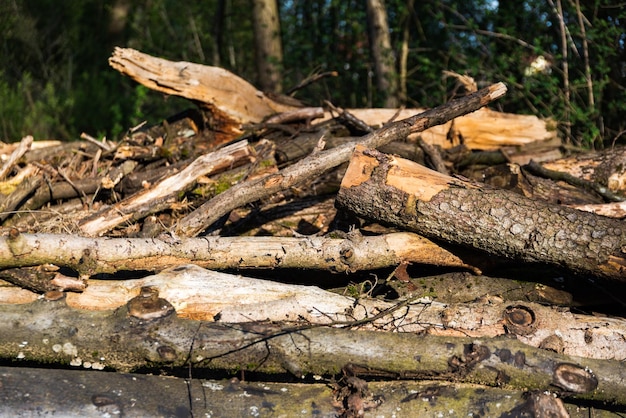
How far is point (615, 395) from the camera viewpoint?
3.16 m

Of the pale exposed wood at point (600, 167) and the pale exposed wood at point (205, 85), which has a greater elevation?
the pale exposed wood at point (205, 85)

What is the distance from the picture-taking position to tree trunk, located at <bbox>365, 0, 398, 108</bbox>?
9461 mm

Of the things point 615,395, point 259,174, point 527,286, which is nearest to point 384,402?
point 615,395

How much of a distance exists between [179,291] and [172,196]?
1424 millimetres

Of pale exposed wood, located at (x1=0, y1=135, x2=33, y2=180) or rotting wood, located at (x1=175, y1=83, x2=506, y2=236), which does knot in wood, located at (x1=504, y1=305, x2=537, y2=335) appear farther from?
pale exposed wood, located at (x1=0, y1=135, x2=33, y2=180)

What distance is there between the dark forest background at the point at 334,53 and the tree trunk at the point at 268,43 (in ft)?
0.93

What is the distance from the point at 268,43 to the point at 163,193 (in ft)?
20.8

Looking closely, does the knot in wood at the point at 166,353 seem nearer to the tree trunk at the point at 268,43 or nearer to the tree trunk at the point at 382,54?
the tree trunk at the point at 382,54

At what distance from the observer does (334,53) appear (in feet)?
36.9

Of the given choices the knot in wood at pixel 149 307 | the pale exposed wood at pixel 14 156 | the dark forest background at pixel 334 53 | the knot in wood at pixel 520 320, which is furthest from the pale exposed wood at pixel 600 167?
the pale exposed wood at pixel 14 156

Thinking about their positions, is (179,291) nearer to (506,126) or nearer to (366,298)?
(366,298)

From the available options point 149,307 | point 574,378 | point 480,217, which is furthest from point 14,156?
point 574,378

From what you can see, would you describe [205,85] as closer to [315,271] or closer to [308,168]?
[308,168]

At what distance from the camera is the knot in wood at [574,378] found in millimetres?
3092
